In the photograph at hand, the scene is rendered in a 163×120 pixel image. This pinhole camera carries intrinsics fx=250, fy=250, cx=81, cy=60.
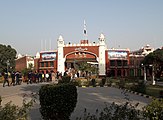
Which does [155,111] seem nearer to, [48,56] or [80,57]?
[80,57]

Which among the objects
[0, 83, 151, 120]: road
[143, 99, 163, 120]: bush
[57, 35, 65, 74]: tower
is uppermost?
[57, 35, 65, 74]: tower

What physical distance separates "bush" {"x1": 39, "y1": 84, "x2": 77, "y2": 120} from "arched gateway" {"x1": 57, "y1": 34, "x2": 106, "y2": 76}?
50945 mm

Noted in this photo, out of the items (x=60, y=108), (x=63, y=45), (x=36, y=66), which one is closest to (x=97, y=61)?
(x=63, y=45)

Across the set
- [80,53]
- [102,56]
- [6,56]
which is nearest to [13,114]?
[102,56]

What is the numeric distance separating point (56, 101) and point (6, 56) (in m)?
57.4

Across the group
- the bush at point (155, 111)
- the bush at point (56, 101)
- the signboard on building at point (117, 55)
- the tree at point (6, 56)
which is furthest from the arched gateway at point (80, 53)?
the bush at point (155, 111)

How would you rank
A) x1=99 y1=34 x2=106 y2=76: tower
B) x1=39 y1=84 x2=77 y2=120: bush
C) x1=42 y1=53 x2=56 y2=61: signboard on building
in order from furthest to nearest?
x1=42 y1=53 x2=56 y2=61: signboard on building, x1=99 y1=34 x2=106 y2=76: tower, x1=39 y1=84 x2=77 y2=120: bush

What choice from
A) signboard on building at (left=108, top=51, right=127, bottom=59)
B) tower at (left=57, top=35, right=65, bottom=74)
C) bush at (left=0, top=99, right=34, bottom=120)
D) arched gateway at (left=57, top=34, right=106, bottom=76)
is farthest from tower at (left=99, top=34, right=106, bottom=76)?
bush at (left=0, top=99, right=34, bottom=120)

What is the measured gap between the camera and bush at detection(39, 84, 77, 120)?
7070 millimetres

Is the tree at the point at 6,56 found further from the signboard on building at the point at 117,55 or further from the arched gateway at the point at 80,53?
the signboard on building at the point at 117,55

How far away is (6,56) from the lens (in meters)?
61.6

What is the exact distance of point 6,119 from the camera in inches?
204

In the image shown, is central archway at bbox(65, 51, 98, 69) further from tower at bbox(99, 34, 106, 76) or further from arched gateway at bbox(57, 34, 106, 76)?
tower at bbox(99, 34, 106, 76)

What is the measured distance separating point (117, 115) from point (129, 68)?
190ft
